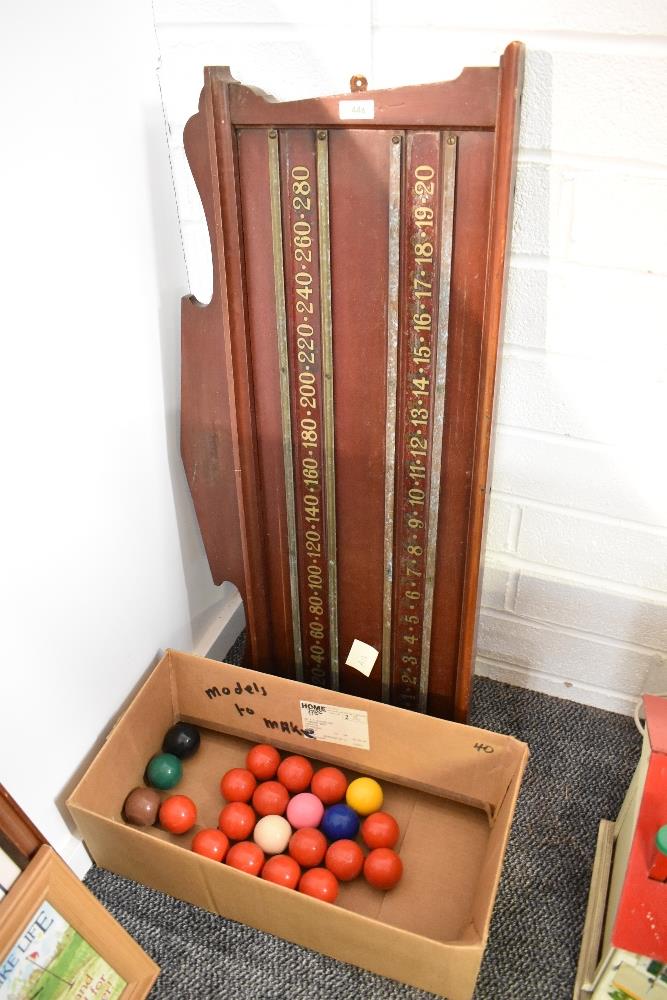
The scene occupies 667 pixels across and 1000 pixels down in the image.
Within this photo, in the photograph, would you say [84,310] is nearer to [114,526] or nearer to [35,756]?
[114,526]

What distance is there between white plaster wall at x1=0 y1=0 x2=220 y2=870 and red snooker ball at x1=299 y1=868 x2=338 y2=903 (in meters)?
0.48

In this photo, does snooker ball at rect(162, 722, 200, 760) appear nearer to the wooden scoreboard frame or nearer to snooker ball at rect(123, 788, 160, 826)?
snooker ball at rect(123, 788, 160, 826)

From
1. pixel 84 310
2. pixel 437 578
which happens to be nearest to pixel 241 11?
pixel 84 310

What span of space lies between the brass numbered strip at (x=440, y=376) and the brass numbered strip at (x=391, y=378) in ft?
0.24

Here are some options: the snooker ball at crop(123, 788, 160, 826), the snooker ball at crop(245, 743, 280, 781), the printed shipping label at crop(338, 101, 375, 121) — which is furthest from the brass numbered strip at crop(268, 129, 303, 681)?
the snooker ball at crop(123, 788, 160, 826)

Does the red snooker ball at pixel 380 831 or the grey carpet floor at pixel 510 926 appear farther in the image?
the red snooker ball at pixel 380 831

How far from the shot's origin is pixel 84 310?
1.27 metres

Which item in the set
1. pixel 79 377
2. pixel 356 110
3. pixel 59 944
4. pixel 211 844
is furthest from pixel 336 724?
pixel 356 110

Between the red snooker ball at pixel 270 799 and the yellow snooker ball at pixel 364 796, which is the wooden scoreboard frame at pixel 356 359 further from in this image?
the red snooker ball at pixel 270 799

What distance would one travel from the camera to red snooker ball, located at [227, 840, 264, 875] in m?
1.46

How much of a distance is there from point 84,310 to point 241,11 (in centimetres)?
56

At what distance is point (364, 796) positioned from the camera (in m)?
1.60

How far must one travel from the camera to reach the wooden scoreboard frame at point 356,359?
3.82 ft

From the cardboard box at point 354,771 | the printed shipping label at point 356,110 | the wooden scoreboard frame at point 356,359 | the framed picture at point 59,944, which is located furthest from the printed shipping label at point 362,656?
the printed shipping label at point 356,110
